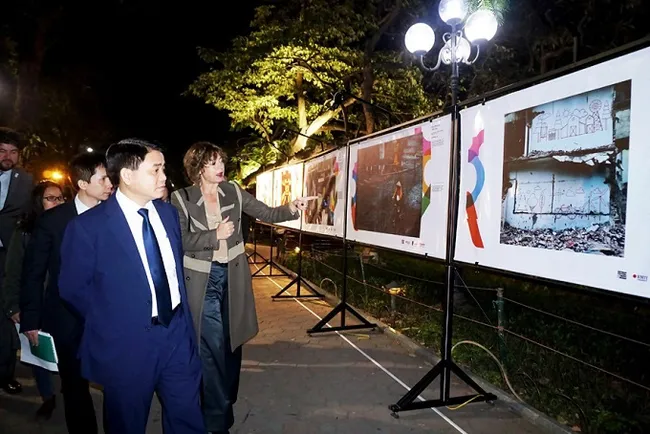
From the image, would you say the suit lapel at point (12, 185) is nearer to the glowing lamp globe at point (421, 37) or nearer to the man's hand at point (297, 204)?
the man's hand at point (297, 204)

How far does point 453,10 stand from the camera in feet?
15.1

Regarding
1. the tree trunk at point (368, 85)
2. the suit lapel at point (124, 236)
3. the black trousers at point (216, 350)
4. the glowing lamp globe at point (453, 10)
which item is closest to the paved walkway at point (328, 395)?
the black trousers at point (216, 350)

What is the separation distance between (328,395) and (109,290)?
8.84 feet

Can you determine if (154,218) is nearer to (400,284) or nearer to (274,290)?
(274,290)

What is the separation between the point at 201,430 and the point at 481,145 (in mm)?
2808

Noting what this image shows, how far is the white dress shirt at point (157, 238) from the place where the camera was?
7.80ft

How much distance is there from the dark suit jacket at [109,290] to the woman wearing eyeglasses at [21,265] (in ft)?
5.18

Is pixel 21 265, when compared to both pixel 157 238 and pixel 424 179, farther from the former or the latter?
pixel 424 179

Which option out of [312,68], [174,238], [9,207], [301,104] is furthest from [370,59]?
[174,238]

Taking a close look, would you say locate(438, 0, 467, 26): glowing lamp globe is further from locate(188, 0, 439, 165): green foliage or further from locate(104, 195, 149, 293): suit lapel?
locate(188, 0, 439, 165): green foliage

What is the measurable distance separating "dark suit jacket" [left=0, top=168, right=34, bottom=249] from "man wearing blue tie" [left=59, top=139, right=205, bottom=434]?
255 centimetres

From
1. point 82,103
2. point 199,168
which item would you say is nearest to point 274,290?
point 199,168

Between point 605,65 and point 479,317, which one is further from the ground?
point 605,65

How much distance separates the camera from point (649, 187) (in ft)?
7.79
